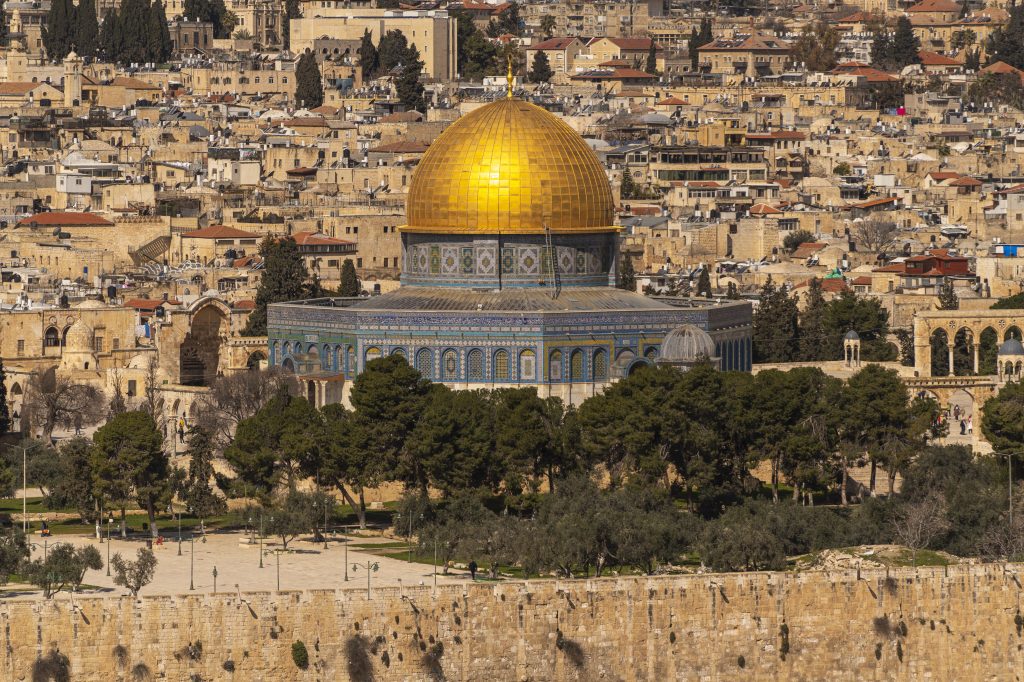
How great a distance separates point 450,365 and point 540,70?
3151 inches

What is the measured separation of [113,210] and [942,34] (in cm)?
6587

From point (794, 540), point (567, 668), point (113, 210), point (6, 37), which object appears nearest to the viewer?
point (567, 668)

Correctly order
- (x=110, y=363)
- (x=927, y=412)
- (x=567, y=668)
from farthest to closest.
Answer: (x=110, y=363), (x=927, y=412), (x=567, y=668)

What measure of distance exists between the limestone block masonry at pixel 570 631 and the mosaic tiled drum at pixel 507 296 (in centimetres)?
1486

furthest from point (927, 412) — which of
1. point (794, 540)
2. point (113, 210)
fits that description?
point (113, 210)

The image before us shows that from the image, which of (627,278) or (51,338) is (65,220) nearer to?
(51,338)

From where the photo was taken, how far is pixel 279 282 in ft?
268

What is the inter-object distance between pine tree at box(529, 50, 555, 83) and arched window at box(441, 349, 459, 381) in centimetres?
7888

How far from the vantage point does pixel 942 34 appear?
543ft

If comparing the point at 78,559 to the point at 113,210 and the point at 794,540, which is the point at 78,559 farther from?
the point at 113,210

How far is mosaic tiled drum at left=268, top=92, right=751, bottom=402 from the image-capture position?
2618 inches

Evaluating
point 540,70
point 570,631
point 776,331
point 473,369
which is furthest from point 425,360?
point 540,70

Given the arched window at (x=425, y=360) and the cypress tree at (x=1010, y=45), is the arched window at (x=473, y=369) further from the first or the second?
the cypress tree at (x=1010, y=45)

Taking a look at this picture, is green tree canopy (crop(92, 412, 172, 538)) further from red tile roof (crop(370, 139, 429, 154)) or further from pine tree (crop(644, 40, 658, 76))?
pine tree (crop(644, 40, 658, 76))
